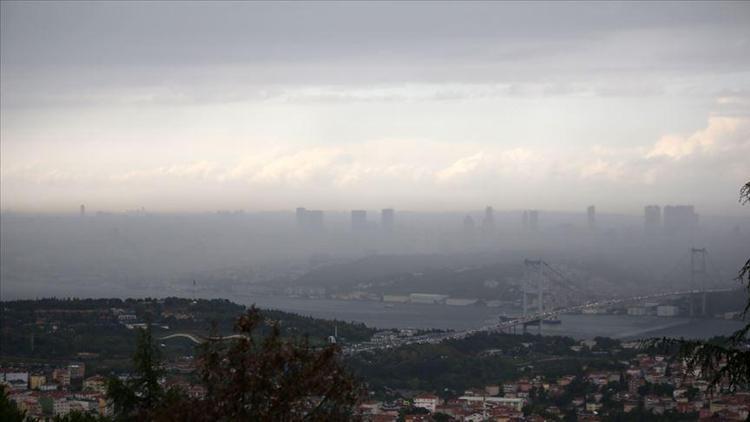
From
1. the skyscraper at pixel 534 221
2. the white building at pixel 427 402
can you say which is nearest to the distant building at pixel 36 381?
the white building at pixel 427 402

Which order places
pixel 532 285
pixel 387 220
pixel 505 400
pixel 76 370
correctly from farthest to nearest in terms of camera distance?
pixel 387 220 < pixel 532 285 < pixel 76 370 < pixel 505 400

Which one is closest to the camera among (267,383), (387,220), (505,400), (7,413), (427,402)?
(267,383)

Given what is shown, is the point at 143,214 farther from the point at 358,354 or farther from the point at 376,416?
the point at 376,416

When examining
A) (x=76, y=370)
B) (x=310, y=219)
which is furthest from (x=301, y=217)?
(x=76, y=370)

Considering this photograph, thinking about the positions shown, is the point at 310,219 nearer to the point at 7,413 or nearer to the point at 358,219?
the point at 358,219

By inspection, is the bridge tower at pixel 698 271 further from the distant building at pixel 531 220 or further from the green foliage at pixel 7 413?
the green foliage at pixel 7 413

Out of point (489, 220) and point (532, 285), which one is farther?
point (489, 220)

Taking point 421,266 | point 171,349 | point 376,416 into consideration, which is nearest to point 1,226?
point 421,266
